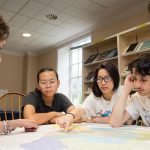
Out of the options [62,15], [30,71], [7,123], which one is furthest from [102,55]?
[30,71]

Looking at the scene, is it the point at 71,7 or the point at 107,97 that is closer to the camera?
the point at 107,97

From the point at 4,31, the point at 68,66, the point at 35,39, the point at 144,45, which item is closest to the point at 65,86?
the point at 68,66

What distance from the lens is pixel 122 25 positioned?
3475mm

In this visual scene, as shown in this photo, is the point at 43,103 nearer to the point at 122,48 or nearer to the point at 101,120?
the point at 101,120

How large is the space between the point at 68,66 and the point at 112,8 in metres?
2.23

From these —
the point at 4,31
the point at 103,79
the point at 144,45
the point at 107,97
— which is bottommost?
the point at 107,97

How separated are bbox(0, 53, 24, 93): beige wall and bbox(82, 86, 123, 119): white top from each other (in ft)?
14.3

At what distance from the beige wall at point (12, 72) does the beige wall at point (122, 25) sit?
9.10 feet

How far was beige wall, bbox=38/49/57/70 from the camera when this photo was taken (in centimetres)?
520

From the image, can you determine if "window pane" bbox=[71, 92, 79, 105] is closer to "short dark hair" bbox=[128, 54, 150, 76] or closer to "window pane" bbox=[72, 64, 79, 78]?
"window pane" bbox=[72, 64, 79, 78]

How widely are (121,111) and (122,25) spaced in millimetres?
2444

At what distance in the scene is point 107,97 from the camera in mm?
1722

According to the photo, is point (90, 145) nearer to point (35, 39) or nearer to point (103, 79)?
point (103, 79)

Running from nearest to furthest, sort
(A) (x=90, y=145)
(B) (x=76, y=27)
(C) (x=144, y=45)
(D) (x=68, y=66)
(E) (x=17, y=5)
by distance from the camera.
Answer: (A) (x=90, y=145) < (C) (x=144, y=45) < (E) (x=17, y=5) < (B) (x=76, y=27) < (D) (x=68, y=66)
